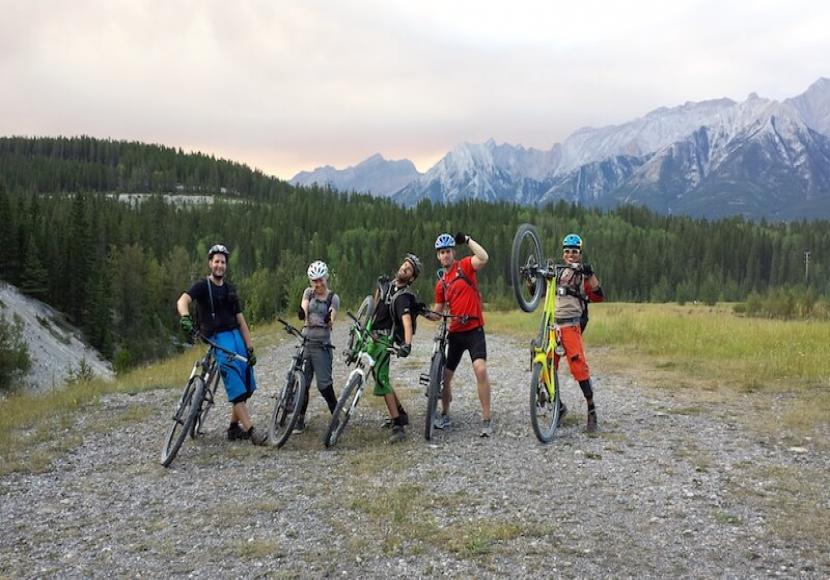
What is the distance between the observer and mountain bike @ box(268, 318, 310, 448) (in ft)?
32.3

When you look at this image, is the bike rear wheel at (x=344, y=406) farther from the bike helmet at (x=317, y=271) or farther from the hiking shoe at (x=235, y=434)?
the bike helmet at (x=317, y=271)

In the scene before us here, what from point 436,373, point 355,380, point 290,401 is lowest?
point 290,401

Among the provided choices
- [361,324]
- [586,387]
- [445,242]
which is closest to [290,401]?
[361,324]

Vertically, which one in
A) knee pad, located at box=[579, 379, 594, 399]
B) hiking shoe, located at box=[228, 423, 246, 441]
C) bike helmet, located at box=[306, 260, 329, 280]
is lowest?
hiking shoe, located at box=[228, 423, 246, 441]

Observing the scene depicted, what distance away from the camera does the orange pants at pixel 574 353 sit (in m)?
9.85

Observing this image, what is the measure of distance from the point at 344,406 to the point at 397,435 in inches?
38.1

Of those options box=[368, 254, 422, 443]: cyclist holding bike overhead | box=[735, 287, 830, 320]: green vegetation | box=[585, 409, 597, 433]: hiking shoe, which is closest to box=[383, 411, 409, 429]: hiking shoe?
box=[368, 254, 422, 443]: cyclist holding bike overhead

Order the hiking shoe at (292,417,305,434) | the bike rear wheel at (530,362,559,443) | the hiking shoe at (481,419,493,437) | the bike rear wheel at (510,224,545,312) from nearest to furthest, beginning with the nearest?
1. the bike rear wheel at (530,362,559,443)
2. the bike rear wheel at (510,224,545,312)
3. the hiking shoe at (481,419,493,437)
4. the hiking shoe at (292,417,305,434)

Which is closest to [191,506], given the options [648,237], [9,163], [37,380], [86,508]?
[86,508]

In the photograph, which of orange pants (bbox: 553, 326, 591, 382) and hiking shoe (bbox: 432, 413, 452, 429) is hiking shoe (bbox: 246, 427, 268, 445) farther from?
orange pants (bbox: 553, 326, 591, 382)

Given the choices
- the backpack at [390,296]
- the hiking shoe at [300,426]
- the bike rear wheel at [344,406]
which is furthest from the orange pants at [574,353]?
the hiking shoe at [300,426]

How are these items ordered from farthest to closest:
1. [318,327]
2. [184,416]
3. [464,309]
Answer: [318,327] → [464,309] → [184,416]

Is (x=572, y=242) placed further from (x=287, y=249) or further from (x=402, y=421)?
(x=287, y=249)

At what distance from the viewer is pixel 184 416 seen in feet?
30.1
